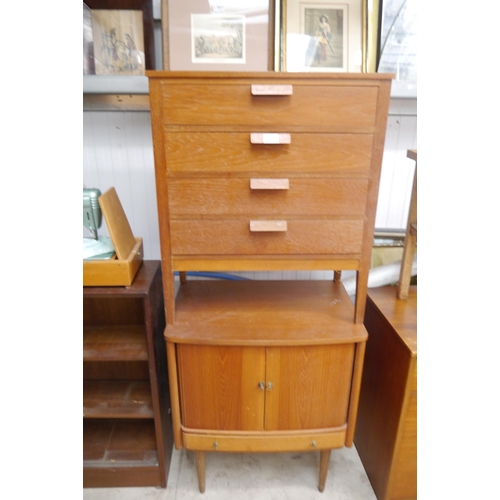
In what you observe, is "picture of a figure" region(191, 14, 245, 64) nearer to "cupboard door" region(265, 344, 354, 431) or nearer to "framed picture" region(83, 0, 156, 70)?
"framed picture" region(83, 0, 156, 70)

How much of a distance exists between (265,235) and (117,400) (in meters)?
0.88

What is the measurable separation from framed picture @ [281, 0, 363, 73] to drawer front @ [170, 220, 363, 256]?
535 mm

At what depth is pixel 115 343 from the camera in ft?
4.56

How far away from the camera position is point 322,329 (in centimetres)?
122

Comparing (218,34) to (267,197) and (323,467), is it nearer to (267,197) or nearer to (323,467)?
(267,197)

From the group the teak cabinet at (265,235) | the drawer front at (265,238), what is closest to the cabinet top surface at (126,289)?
the teak cabinet at (265,235)

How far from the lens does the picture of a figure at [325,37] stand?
4.08ft

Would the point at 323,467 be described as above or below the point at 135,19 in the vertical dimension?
below

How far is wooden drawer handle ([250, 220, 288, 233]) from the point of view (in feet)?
3.58

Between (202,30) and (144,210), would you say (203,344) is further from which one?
(202,30)

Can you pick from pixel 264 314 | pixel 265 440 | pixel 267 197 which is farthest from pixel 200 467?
pixel 267 197

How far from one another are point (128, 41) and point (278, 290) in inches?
39.3

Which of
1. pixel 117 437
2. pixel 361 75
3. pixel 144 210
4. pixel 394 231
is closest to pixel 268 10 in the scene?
pixel 361 75

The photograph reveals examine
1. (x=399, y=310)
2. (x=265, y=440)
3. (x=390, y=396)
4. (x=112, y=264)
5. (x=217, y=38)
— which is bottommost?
(x=265, y=440)
